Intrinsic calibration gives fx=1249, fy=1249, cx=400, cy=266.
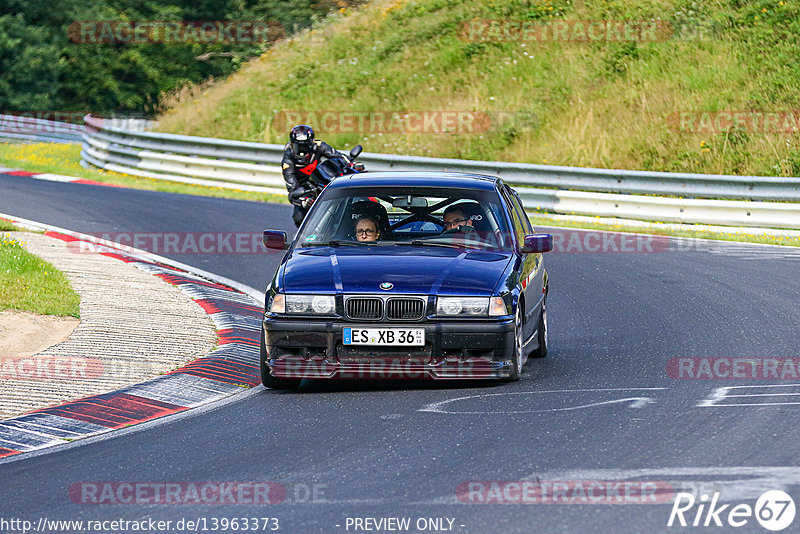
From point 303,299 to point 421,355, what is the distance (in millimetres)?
886

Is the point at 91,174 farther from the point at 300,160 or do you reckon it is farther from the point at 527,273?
the point at 527,273

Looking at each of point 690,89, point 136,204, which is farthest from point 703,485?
point 690,89

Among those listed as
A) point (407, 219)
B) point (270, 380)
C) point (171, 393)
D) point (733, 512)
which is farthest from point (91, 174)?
point (733, 512)

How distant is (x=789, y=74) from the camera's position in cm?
2730

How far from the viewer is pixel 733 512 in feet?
17.7

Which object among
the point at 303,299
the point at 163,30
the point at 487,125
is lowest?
the point at 303,299

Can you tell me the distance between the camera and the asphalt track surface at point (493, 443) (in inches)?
222

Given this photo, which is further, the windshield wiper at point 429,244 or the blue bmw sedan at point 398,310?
the windshield wiper at point 429,244

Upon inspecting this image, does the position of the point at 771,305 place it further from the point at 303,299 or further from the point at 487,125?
the point at 487,125
